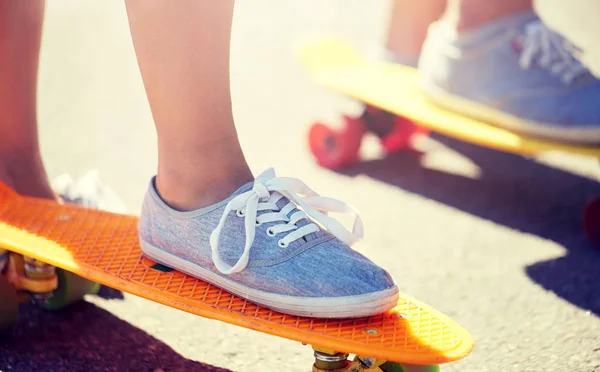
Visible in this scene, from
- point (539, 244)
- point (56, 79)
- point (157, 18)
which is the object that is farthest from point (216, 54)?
point (56, 79)

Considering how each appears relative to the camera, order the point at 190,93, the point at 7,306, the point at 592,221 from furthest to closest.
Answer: the point at 592,221 → the point at 7,306 → the point at 190,93

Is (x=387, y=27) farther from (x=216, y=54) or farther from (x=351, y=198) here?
(x=216, y=54)

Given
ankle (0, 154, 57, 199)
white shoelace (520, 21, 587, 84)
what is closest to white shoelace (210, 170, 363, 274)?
ankle (0, 154, 57, 199)

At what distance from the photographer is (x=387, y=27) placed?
117 inches

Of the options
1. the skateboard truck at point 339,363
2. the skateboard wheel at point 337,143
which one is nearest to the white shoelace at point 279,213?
the skateboard truck at point 339,363

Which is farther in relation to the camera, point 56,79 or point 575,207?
point 56,79

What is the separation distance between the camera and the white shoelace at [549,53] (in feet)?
7.53

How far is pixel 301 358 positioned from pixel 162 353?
277mm

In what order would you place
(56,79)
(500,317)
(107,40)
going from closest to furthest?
(500,317) → (56,79) → (107,40)

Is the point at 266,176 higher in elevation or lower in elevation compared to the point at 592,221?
higher

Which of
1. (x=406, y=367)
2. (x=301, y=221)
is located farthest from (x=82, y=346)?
(x=406, y=367)

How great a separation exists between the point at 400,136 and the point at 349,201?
513 mm

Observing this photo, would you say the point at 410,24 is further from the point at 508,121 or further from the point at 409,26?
the point at 508,121

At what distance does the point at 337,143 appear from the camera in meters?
2.74
